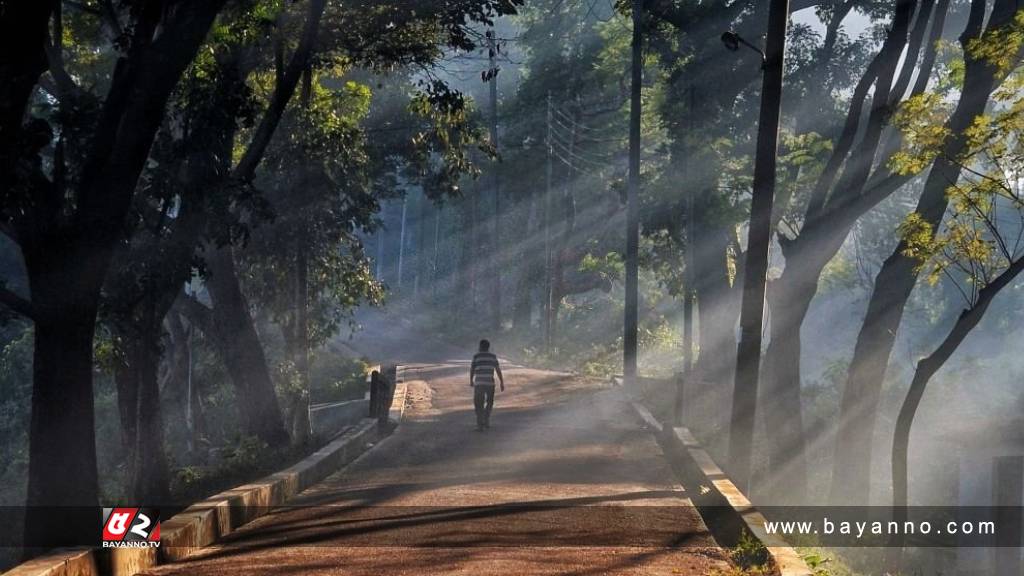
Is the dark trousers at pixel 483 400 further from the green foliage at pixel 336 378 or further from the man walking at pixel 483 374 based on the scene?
the green foliage at pixel 336 378

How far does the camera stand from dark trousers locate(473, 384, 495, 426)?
23.8 metres

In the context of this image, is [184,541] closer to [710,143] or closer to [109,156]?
[109,156]

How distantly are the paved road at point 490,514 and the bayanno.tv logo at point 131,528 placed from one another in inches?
11.7

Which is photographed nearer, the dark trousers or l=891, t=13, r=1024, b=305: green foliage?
l=891, t=13, r=1024, b=305: green foliage

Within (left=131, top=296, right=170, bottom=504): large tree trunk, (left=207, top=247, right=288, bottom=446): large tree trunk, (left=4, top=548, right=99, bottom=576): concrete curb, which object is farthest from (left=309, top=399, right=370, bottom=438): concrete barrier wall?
(left=4, top=548, right=99, bottom=576): concrete curb

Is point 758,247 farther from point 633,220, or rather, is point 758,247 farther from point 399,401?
point 633,220

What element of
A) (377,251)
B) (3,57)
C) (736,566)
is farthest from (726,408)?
(377,251)

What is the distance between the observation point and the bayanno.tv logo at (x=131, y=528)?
33.6 feet

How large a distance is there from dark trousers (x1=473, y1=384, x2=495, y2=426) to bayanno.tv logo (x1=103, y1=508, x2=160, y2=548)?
13.1 meters

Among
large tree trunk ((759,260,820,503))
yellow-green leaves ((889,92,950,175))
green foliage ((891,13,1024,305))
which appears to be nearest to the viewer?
green foliage ((891,13,1024,305))

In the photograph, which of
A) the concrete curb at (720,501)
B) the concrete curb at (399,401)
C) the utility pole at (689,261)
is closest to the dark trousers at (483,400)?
the concrete curb at (399,401)

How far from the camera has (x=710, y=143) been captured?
30906 mm

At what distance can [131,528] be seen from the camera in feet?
34.6

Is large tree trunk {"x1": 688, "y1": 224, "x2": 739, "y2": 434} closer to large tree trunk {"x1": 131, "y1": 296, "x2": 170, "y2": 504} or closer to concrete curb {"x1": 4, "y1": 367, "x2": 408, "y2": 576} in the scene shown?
concrete curb {"x1": 4, "y1": 367, "x2": 408, "y2": 576}
